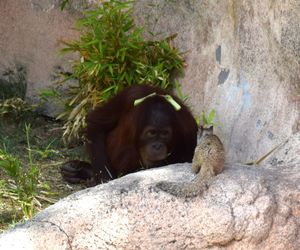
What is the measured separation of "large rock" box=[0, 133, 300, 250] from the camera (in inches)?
177

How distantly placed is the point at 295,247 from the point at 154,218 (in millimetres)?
797

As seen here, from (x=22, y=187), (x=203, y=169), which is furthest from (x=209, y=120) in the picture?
(x=203, y=169)

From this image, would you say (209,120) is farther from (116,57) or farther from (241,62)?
(116,57)

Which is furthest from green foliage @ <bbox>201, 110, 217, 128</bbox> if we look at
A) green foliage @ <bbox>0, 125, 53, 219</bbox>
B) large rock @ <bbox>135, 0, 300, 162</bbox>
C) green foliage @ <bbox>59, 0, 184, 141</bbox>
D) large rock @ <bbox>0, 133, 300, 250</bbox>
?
large rock @ <bbox>0, 133, 300, 250</bbox>

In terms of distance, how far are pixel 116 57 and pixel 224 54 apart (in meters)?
0.93

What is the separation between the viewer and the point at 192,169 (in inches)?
198

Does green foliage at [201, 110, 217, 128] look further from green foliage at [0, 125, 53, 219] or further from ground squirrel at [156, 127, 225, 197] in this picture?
green foliage at [0, 125, 53, 219]

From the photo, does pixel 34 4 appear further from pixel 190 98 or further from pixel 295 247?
pixel 295 247

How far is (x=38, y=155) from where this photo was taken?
7.04 meters

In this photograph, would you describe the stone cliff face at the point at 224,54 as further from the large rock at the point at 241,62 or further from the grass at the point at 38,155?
the grass at the point at 38,155

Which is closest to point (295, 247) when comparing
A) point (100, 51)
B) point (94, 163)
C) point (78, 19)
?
point (94, 163)

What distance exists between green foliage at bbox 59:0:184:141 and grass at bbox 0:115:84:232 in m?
0.28

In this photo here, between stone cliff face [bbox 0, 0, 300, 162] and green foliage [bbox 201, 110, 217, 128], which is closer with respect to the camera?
stone cliff face [bbox 0, 0, 300, 162]

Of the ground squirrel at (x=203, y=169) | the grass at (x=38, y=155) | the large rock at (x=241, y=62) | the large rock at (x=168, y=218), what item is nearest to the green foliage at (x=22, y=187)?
the grass at (x=38, y=155)
